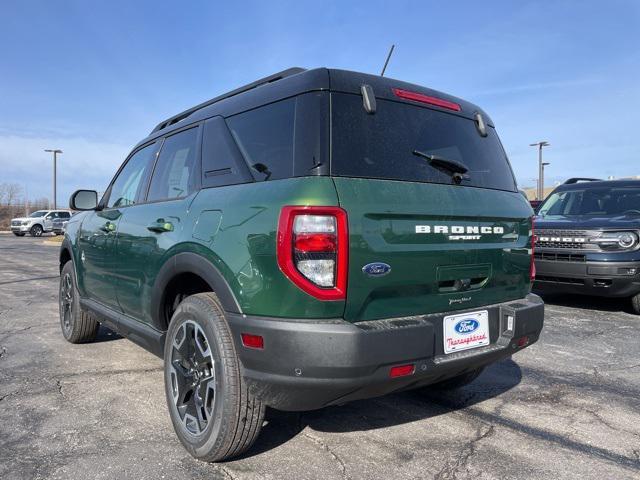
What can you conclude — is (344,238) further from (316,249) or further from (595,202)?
(595,202)

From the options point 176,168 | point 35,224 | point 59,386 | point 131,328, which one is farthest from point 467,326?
point 35,224

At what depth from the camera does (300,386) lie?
2.16 meters

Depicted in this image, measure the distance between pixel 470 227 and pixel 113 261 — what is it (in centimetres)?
249

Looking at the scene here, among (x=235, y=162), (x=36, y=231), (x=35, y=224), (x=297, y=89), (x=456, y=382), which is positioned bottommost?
(x=456, y=382)

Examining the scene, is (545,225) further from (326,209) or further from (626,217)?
(326,209)

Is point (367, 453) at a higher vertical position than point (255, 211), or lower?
lower

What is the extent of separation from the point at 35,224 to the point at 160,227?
34.2 metres

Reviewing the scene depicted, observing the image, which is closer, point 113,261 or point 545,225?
point 113,261

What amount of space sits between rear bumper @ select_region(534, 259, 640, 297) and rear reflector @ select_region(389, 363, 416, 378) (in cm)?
467

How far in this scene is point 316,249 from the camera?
211cm

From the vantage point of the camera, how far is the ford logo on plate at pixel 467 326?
2.47m

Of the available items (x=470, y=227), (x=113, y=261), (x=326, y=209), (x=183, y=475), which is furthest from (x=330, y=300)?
(x=113, y=261)

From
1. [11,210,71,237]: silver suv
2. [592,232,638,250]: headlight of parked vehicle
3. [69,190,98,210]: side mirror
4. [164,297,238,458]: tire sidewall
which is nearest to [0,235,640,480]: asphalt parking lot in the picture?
[164,297,238,458]: tire sidewall

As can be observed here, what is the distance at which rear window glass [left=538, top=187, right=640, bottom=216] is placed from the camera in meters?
6.85
